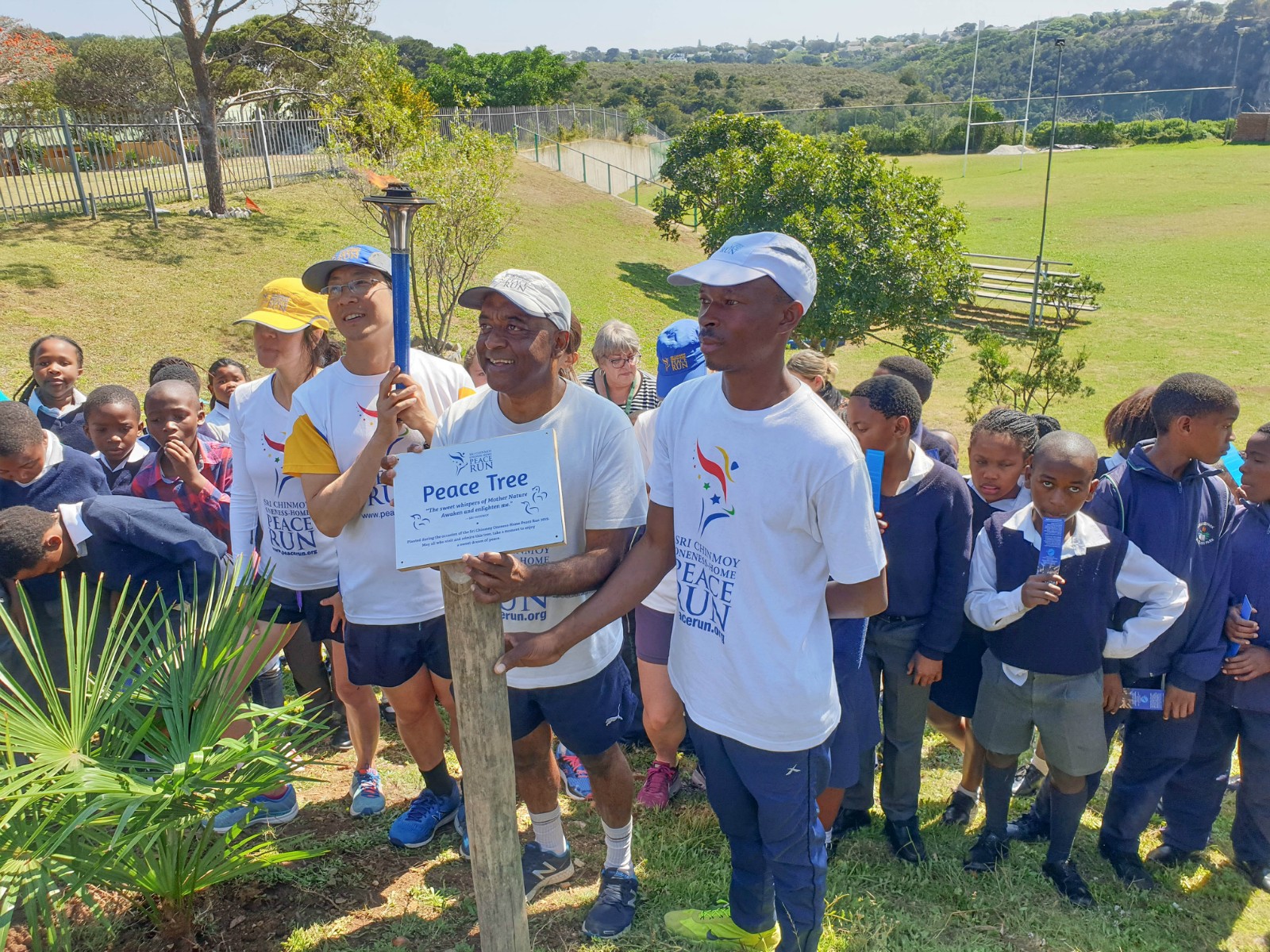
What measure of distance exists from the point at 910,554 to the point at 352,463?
2.09 m

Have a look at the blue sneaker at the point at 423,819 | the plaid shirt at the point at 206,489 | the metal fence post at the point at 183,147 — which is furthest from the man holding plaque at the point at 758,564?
the metal fence post at the point at 183,147

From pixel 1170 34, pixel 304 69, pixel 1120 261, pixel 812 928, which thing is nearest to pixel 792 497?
pixel 812 928

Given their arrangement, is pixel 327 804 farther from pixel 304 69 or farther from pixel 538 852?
pixel 304 69

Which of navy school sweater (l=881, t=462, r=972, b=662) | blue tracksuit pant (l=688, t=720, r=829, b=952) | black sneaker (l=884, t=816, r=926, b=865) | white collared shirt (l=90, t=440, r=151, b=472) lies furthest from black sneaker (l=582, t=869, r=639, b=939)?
white collared shirt (l=90, t=440, r=151, b=472)

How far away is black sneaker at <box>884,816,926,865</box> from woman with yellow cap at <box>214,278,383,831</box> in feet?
7.23

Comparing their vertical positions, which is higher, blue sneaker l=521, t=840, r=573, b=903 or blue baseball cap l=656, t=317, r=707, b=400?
blue baseball cap l=656, t=317, r=707, b=400

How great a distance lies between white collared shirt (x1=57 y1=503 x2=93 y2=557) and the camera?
10.9 feet

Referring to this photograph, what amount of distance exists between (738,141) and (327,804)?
20256 mm

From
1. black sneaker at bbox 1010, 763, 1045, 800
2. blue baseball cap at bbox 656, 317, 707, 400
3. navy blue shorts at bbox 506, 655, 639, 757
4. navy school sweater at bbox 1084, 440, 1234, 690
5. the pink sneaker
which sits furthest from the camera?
blue baseball cap at bbox 656, 317, 707, 400

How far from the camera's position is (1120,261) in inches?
1184

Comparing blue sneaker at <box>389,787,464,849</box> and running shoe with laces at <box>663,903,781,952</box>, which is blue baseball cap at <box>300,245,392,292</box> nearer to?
blue sneaker at <box>389,787,464,849</box>

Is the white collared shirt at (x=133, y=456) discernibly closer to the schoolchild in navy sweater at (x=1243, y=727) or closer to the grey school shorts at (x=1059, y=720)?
the grey school shorts at (x=1059, y=720)

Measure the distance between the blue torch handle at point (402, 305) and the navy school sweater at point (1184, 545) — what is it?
2.68 meters

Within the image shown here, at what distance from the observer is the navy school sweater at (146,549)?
334 centimetres
